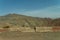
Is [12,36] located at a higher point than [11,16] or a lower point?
lower

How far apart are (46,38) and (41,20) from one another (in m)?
33.2

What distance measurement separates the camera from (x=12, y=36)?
11.4 metres

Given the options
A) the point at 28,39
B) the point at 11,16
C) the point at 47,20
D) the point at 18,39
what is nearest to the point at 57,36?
the point at 28,39

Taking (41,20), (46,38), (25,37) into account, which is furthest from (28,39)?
(41,20)

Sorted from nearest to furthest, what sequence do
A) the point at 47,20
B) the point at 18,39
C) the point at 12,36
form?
the point at 18,39, the point at 12,36, the point at 47,20

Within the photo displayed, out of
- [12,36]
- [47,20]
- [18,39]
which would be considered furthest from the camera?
[47,20]

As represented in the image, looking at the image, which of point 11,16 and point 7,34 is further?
→ point 11,16

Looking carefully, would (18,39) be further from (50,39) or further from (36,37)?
(50,39)

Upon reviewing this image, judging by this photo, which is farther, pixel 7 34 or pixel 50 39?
pixel 7 34

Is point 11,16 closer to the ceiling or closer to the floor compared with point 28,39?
closer to the ceiling

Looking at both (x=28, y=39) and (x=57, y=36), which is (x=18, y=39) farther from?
(x=57, y=36)

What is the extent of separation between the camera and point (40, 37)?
11250mm

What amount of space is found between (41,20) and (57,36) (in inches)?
1281

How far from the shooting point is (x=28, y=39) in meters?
10.8
